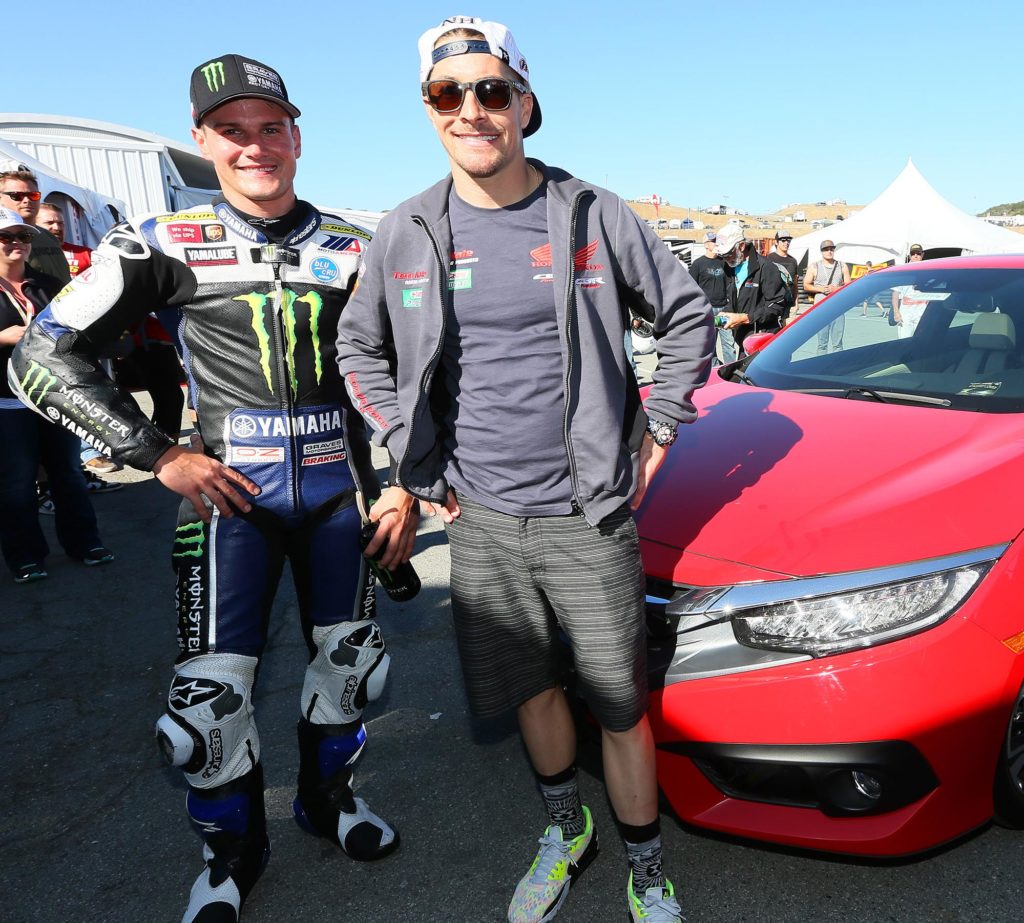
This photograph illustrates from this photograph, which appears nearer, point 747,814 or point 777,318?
point 747,814

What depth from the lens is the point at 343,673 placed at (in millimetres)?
2162

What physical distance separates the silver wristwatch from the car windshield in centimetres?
127

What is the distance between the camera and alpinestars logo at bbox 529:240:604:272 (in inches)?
70.4

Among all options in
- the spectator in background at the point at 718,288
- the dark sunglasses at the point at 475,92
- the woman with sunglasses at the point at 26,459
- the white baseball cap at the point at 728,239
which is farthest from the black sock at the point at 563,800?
the white baseball cap at the point at 728,239

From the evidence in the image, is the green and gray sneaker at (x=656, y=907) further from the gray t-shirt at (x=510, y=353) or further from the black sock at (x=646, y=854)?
the gray t-shirt at (x=510, y=353)

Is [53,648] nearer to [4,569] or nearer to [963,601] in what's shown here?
[4,569]

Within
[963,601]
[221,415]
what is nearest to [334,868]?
[221,415]

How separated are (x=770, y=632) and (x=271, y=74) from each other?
190cm

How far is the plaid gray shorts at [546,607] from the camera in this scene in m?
1.85

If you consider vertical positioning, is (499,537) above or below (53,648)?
above

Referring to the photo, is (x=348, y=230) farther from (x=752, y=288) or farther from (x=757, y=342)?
(x=752, y=288)

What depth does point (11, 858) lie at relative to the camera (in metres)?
2.30

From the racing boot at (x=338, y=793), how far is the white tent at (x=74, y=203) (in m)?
6.71

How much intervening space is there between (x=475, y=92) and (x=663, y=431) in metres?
0.89
